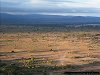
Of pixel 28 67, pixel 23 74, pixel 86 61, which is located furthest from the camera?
pixel 86 61

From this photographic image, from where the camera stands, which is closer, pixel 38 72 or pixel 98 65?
pixel 38 72

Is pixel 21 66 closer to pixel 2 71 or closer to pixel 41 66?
pixel 41 66

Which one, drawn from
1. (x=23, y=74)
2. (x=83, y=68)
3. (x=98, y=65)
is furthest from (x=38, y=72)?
(x=98, y=65)

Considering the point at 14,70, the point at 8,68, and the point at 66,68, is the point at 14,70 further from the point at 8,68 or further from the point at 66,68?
the point at 66,68

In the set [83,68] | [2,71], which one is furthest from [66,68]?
[2,71]

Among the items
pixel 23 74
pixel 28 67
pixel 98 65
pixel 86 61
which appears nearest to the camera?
pixel 23 74

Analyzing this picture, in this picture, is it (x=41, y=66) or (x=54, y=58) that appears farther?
(x=54, y=58)

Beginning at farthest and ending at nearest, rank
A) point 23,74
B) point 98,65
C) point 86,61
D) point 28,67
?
point 86,61 < point 98,65 < point 28,67 < point 23,74
